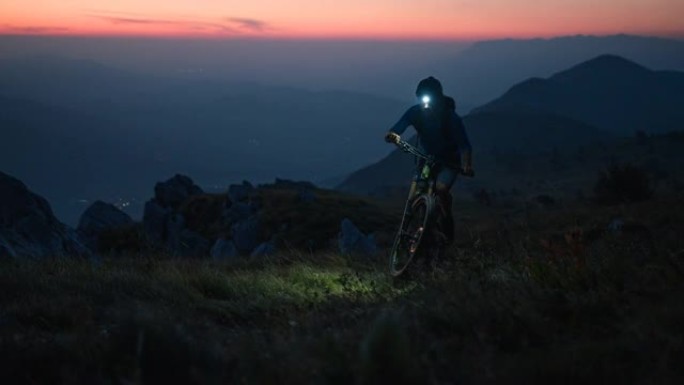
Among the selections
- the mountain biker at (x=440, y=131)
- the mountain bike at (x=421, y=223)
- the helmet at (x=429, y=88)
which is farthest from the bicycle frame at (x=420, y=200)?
the helmet at (x=429, y=88)

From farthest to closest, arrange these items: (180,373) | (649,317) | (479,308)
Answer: (479,308)
(649,317)
(180,373)

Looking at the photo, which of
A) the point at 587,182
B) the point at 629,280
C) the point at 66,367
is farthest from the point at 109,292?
the point at 587,182

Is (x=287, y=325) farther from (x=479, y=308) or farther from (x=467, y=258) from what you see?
(x=467, y=258)

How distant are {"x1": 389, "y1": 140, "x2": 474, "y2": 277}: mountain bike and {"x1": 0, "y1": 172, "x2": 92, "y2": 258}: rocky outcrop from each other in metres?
15.2

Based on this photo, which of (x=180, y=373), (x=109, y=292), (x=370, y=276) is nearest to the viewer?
(x=180, y=373)

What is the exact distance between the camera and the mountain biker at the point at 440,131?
→ 9.10 meters

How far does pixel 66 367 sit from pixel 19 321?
258 centimetres

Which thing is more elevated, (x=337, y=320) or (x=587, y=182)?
(x=337, y=320)

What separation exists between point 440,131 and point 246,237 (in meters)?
31.3

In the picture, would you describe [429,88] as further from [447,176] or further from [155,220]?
[155,220]

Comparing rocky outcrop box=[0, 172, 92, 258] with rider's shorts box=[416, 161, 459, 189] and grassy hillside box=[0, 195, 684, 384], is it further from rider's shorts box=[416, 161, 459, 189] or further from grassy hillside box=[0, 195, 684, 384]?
rider's shorts box=[416, 161, 459, 189]

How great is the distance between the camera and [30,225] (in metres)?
25.4

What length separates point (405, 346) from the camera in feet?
10.5

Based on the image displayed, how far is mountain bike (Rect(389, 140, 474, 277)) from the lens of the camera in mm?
8766
